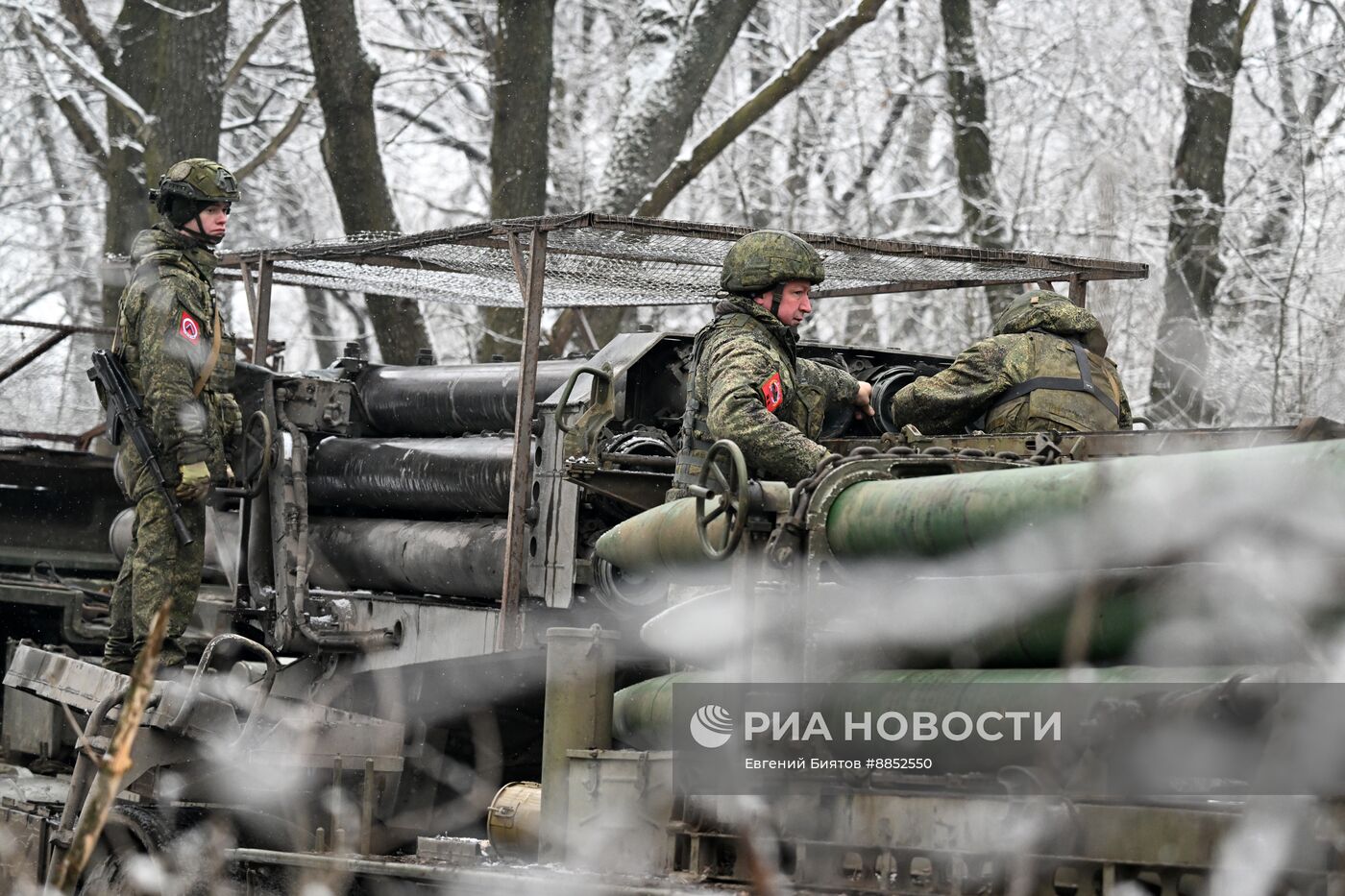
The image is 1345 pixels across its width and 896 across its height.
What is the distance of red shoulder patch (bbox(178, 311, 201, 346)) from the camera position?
24.1 feet

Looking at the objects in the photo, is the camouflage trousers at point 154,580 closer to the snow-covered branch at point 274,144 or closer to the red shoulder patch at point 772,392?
the red shoulder patch at point 772,392

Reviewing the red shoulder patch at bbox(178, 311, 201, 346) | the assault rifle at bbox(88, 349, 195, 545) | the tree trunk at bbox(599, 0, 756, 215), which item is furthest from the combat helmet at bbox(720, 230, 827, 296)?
the tree trunk at bbox(599, 0, 756, 215)

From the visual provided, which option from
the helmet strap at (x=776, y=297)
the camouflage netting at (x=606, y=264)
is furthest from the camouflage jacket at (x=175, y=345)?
the helmet strap at (x=776, y=297)

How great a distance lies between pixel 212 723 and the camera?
6.58m

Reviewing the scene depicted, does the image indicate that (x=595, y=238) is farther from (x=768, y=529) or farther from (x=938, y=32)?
(x=938, y=32)

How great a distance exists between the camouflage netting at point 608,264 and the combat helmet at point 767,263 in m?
0.43

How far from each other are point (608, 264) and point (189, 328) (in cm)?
175

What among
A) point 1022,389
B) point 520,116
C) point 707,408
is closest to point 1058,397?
point 1022,389

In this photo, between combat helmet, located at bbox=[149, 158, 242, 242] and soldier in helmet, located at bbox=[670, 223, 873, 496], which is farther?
A: combat helmet, located at bbox=[149, 158, 242, 242]

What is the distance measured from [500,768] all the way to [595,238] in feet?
7.02

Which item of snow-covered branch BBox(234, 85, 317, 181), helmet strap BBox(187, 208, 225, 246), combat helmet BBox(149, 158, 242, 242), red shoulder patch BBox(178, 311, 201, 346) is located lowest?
red shoulder patch BBox(178, 311, 201, 346)

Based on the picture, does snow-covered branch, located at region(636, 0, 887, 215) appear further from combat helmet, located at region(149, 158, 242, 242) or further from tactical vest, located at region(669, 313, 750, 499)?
tactical vest, located at region(669, 313, 750, 499)

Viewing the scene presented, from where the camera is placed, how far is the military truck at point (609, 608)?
377 cm

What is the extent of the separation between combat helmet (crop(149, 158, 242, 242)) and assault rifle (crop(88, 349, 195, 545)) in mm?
617
